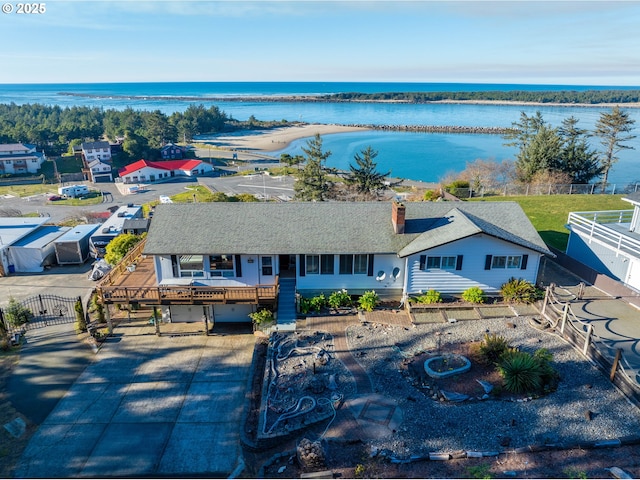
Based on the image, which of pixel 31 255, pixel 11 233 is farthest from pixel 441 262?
pixel 11 233

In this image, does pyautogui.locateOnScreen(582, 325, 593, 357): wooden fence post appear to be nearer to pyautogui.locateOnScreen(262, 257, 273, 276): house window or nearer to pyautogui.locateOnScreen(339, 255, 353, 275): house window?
pyautogui.locateOnScreen(339, 255, 353, 275): house window

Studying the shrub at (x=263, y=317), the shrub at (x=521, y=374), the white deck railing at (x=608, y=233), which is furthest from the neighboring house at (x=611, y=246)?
the shrub at (x=263, y=317)

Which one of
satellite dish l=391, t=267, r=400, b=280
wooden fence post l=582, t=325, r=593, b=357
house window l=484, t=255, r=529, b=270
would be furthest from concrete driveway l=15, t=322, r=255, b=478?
wooden fence post l=582, t=325, r=593, b=357

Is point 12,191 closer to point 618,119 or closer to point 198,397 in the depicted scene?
point 198,397

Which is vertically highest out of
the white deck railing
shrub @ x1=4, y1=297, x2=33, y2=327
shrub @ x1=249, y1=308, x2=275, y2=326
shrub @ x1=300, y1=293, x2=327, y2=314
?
the white deck railing

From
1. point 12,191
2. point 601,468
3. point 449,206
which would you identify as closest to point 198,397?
point 601,468
